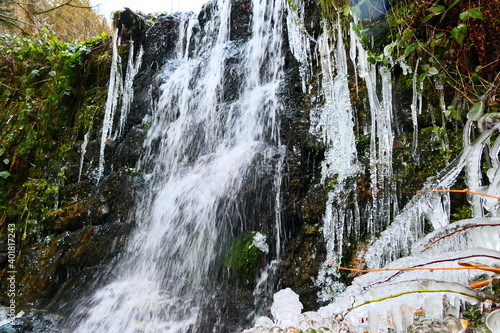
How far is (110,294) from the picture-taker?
3.63 meters

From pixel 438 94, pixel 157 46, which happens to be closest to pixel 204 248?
Answer: pixel 438 94

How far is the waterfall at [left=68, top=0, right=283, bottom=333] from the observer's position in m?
3.38

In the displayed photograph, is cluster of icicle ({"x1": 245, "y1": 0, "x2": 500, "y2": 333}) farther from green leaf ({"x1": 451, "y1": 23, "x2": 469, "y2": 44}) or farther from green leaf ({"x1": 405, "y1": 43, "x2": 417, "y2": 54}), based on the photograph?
green leaf ({"x1": 405, "y1": 43, "x2": 417, "y2": 54})

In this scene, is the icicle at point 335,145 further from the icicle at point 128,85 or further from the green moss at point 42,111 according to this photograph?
the green moss at point 42,111

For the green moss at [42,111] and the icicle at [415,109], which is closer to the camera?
the icicle at [415,109]

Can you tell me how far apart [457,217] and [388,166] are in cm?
67

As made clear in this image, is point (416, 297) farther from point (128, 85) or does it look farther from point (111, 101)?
point (128, 85)

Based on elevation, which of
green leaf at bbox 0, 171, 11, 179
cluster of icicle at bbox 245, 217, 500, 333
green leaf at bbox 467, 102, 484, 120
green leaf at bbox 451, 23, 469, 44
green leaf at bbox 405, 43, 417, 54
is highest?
green leaf at bbox 405, 43, 417, 54

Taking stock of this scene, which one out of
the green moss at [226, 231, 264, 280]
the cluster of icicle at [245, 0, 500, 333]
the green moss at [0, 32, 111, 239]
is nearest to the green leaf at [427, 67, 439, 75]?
the cluster of icicle at [245, 0, 500, 333]

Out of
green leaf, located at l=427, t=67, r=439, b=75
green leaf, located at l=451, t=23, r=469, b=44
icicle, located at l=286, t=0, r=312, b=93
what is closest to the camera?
green leaf, located at l=451, t=23, r=469, b=44

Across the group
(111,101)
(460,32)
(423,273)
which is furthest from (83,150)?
(423,273)

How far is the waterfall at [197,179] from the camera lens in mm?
3383

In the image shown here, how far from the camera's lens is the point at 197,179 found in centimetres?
425

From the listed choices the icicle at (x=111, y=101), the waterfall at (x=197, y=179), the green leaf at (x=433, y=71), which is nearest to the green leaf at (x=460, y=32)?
the green leaf at (x=433, y=71)
